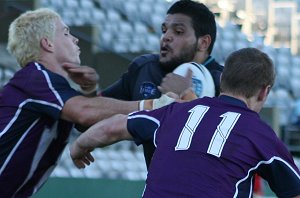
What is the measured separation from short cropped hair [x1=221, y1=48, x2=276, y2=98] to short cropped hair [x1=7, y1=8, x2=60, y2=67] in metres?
1.07

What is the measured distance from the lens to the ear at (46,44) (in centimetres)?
409

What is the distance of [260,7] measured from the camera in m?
12.8

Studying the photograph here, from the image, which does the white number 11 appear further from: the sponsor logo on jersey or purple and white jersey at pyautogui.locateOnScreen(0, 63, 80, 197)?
the sponsor logo on jersey

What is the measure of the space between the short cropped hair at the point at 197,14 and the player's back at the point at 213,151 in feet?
4.23

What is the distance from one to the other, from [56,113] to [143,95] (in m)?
0.82

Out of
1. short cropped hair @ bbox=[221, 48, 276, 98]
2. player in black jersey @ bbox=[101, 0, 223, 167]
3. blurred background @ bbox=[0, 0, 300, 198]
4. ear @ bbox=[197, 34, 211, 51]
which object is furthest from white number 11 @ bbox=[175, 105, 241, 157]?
blurred background @ bbox=[0, 0, 300, 198]

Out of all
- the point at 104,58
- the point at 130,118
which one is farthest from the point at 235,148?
the point at 104,58

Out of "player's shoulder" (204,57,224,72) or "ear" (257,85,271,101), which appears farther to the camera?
"player's shoulder" (204,57,224,72)

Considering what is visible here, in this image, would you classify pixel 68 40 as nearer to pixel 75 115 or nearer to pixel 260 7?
pixel 75 115

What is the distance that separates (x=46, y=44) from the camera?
4.11 m

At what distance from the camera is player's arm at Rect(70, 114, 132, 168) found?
3.70 meters

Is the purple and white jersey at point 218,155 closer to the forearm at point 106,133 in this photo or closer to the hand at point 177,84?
the forearm at point 106,133

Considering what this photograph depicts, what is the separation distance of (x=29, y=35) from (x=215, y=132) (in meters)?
1.18

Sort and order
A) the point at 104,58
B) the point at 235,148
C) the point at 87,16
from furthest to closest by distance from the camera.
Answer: the point at 87,16
the point at 104,58
the point at 235,148
